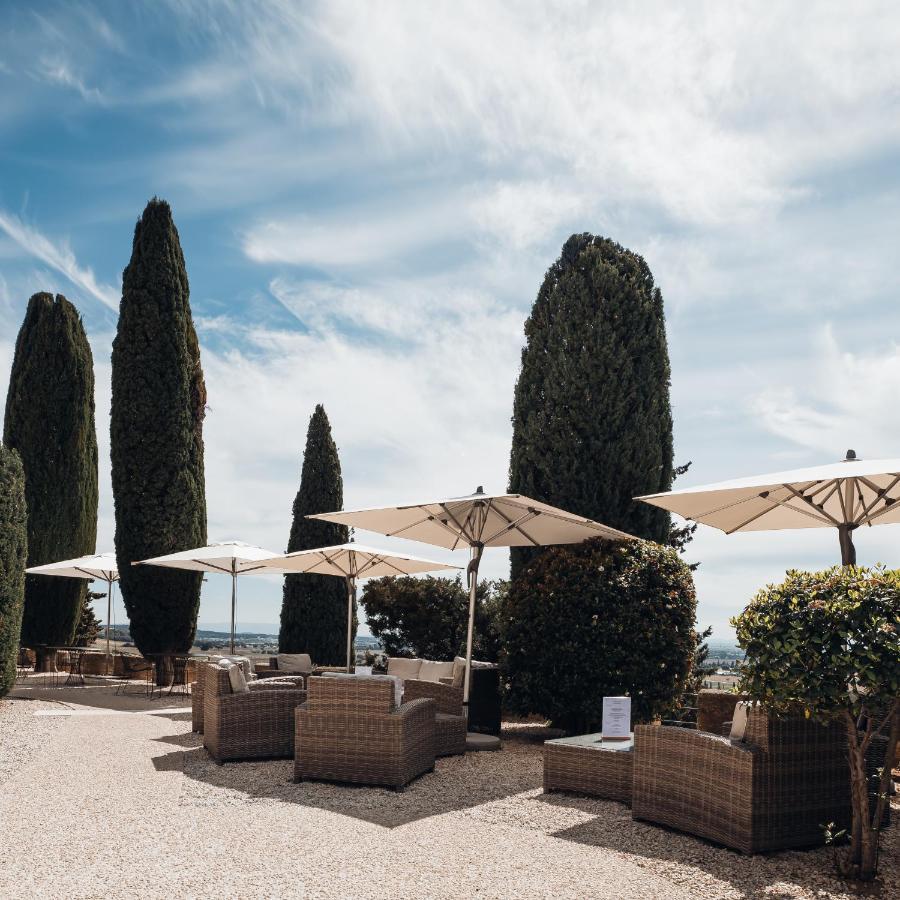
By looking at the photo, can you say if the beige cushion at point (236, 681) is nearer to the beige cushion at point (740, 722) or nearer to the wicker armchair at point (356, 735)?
the wicker armchair at point (356, 735)

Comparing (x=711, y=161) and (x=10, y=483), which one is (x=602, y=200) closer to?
(x=711, y=161)

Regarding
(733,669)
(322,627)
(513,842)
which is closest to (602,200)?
(733,669)

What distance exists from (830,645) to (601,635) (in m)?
4.88

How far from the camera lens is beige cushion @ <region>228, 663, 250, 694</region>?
8156mm

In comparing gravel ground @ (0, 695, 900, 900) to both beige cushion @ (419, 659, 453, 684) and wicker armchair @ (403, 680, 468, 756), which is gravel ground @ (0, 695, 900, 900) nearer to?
wicker armchair @ (403, 680, 468, 756)

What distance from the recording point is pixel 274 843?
5.05 m

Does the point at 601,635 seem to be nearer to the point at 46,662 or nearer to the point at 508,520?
the point at 508,520

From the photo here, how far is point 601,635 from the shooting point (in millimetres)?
9312

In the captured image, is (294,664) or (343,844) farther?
(294,664)

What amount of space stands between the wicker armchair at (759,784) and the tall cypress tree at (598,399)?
6.79 meters

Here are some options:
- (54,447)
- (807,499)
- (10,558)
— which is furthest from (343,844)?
(54,447)

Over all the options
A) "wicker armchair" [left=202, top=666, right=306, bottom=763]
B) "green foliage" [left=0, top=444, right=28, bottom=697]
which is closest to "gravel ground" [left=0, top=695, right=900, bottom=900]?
"wicker armchair" [left=202, top=666, right=306, bottom=763]

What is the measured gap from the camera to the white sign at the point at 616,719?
22.1ft

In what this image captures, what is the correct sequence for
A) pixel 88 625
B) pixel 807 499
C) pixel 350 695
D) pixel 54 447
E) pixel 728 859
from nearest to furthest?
pixel 728 859, pixel 350 695, pixel 807 499, pixel 54 447, pixel 88 625
